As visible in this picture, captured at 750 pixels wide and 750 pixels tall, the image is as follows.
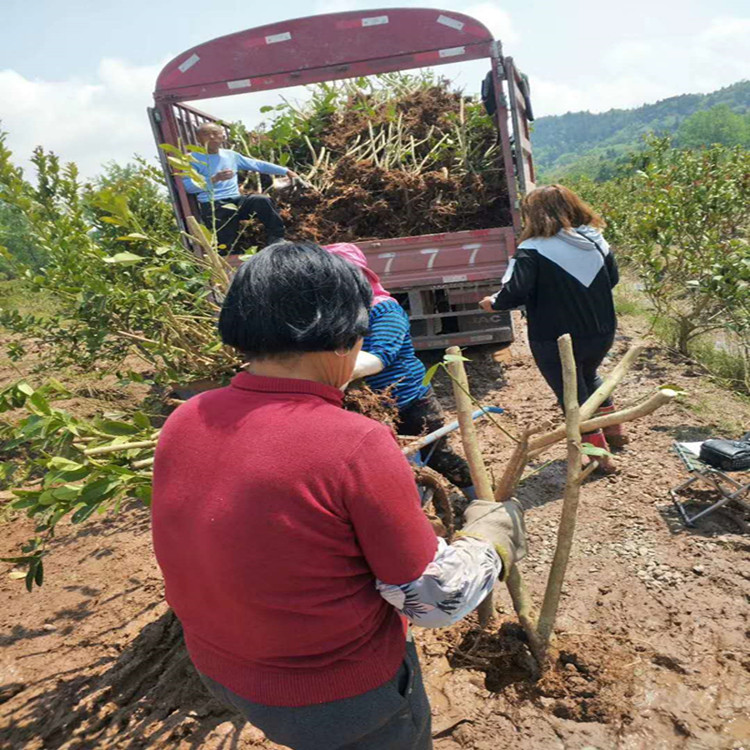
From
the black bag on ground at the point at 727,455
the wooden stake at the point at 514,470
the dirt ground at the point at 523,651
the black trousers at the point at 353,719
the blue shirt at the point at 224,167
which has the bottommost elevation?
the dirt ground at the point at 523,651

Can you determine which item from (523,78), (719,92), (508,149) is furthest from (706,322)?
(719,92)

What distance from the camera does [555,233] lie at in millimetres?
3168

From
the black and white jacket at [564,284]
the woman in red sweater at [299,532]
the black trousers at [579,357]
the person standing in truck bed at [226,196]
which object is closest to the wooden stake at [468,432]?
the woman in red sweater at [299,532]

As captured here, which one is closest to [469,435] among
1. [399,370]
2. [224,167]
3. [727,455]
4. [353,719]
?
[399,370]

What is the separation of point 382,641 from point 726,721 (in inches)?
56.7

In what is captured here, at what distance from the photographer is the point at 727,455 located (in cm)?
275

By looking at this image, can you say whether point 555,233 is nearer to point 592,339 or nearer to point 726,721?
point 592,339

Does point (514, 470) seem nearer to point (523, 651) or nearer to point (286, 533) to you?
point (523, 651)

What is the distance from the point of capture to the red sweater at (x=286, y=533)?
101cm

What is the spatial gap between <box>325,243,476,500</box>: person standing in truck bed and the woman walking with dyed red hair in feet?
2.88

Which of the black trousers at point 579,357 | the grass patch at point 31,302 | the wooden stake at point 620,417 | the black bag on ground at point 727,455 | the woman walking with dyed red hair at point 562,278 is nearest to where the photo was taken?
the wooden stake at point 620,417

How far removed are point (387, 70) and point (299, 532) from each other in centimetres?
478

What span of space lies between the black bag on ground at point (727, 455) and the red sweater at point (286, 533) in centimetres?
225

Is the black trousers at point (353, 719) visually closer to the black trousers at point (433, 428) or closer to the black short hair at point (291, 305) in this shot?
the black short hair at point (291, 305)
